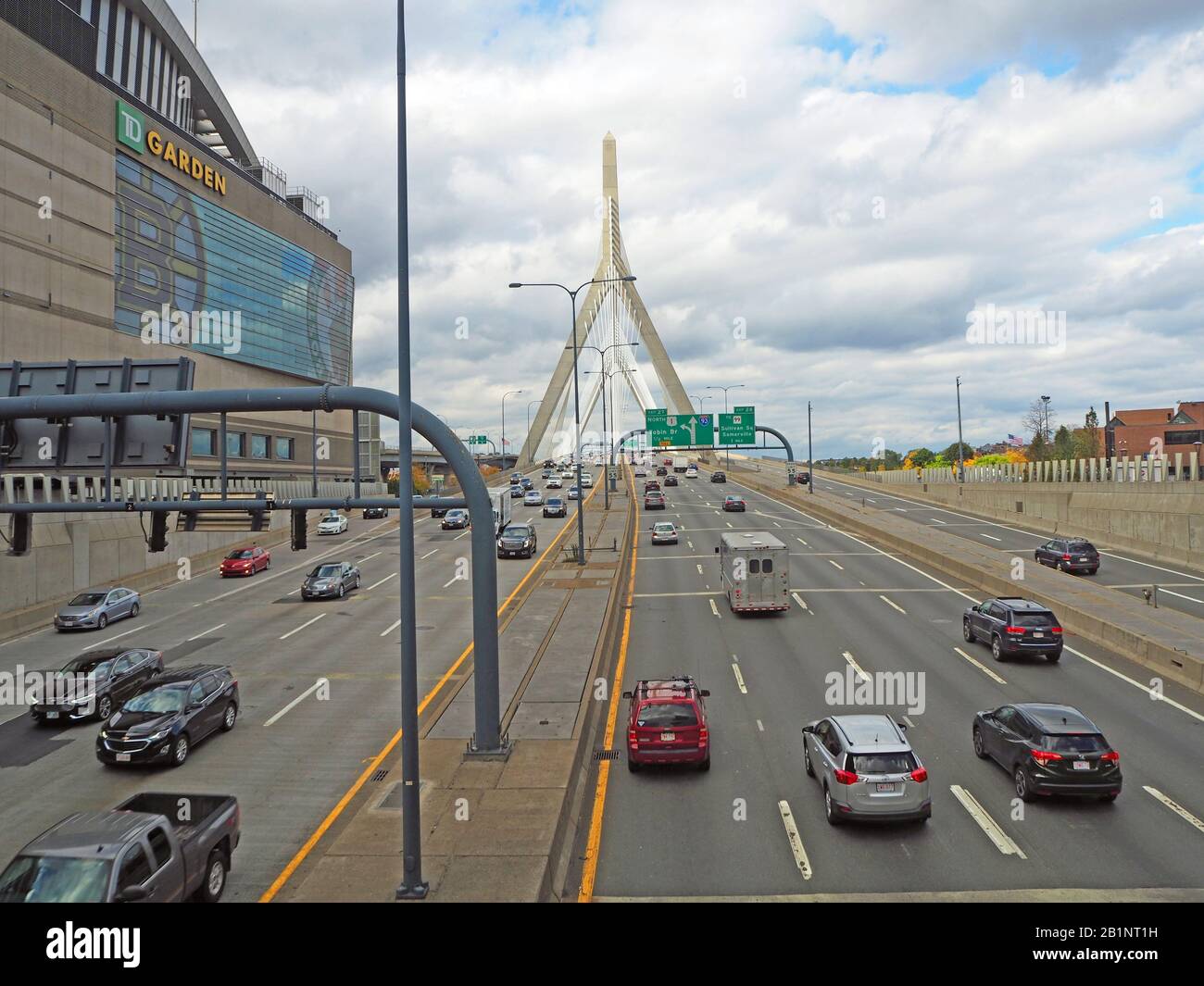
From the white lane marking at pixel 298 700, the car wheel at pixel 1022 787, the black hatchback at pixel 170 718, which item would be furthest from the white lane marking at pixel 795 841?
the white lane marking at pixel 298 700

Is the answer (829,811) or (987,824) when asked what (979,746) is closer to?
(987,824)

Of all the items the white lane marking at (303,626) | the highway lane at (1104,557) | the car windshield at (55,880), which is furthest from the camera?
the highway lane at (1104,557)

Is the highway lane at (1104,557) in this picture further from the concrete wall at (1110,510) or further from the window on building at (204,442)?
the window on building at (204,442)

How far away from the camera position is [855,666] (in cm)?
2252

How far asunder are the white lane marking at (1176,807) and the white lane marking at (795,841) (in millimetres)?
5865

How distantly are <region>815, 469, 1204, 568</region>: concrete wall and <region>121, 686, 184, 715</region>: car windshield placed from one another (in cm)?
4138

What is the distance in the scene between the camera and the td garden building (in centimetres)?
4566

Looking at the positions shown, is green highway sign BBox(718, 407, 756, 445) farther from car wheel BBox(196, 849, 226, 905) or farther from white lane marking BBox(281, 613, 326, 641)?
car wheel BBox(196, 849, 226, 905)

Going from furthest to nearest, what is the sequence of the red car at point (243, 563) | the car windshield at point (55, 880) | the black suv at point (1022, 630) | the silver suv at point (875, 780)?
1. the red car at point (243, 563)
2. the black suv at point (1022, 630)
3. the silver suv at point (875, 780)
4. the car windshield at point (55, 880)

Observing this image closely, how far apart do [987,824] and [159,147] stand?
214 feet

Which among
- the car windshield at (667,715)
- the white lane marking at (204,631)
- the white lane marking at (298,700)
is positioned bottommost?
the white lane marking at (298,700)

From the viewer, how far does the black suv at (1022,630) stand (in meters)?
22.3

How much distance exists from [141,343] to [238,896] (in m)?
53.1

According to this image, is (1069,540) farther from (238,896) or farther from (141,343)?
(141,343)
